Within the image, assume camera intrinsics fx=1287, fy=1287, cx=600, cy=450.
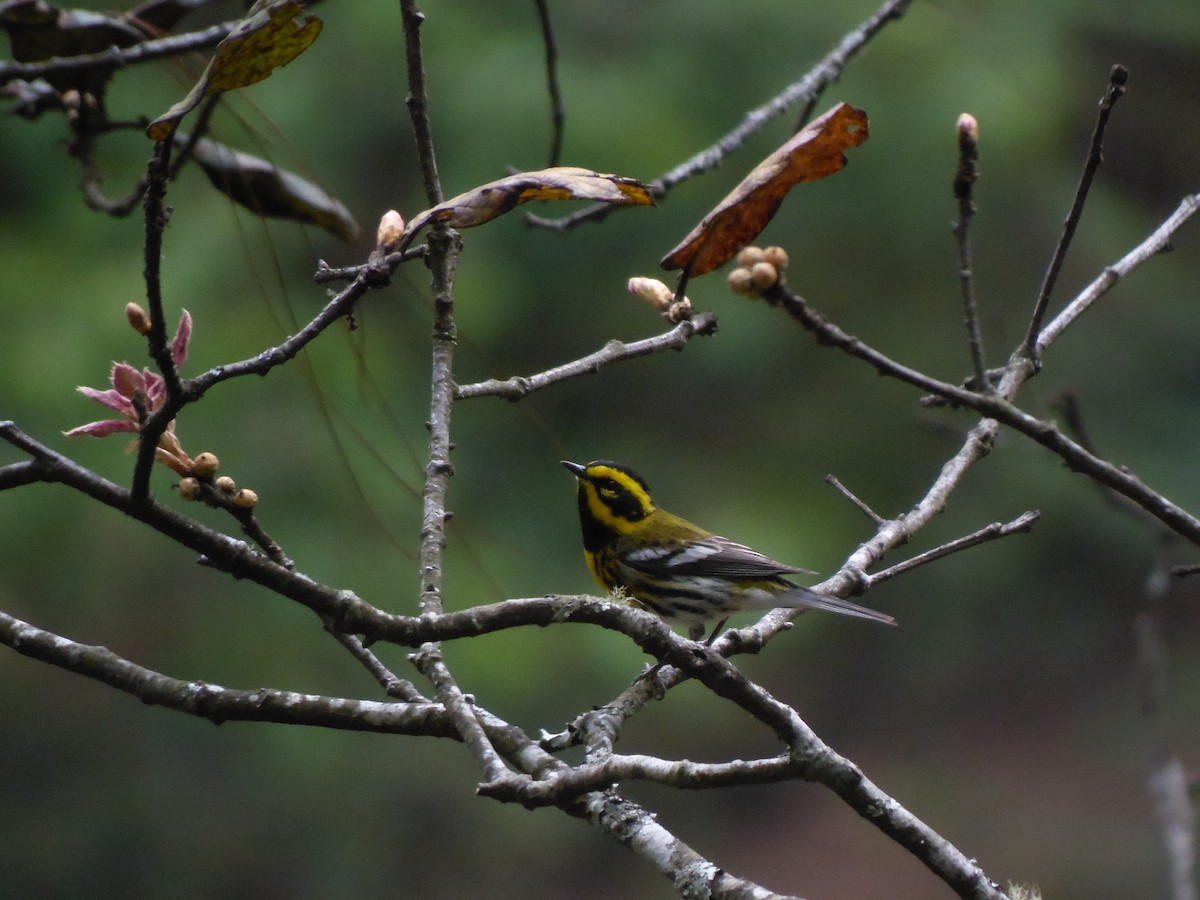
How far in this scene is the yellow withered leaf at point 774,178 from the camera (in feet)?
4.02

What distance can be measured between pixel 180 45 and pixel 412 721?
4.76 feet

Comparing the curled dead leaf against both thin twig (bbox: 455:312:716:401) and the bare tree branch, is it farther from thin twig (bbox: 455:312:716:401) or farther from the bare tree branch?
the bare tree branch

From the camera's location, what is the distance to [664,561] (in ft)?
9.98

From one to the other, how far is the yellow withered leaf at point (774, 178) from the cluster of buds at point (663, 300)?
29 cm

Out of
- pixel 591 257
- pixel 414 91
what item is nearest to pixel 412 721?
pixel 414 91

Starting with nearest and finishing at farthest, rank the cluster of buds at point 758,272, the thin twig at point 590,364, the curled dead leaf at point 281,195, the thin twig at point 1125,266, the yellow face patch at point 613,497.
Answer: the cluster of buds at point 758,272, the thin twig at point 590,364, the thin twig at point 1125,266, the curled dead leaf at point 281,195, the yellow face patch at point 613,497

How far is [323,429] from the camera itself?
13.7ft

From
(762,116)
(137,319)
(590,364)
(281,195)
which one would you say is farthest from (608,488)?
(137,319)

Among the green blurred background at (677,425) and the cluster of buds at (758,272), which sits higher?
the green blurred background at (677,425)

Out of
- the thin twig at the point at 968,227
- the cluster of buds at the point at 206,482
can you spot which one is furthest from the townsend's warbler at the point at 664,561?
the thin twig at the point at 968,227

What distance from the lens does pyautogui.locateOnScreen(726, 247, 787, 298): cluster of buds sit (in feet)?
3.16

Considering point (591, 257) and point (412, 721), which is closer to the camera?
point (412, 721)

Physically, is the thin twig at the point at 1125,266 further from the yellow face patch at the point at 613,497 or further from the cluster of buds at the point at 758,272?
the yellow face patch at the point at 613,497

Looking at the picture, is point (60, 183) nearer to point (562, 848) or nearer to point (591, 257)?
point (591, 257)
